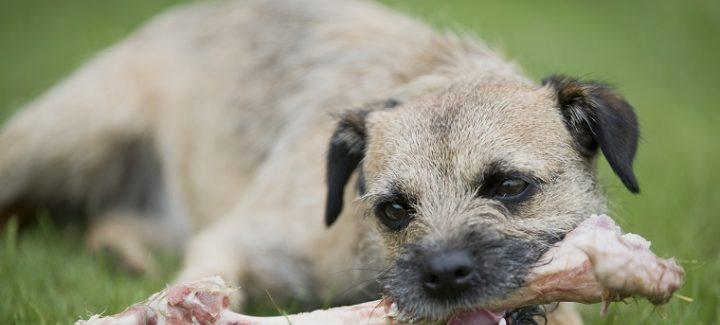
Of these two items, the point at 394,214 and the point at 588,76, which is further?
the point at 588,76

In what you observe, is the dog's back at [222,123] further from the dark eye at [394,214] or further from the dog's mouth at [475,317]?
the dog's mouth at [475,317]

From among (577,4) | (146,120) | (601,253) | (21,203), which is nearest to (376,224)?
(601,253)

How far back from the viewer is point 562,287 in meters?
3.22

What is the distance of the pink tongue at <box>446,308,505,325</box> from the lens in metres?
3.29

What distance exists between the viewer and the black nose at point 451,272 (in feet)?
10.3

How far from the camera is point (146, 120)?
6.20m

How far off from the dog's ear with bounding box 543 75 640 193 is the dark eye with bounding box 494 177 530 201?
42cm

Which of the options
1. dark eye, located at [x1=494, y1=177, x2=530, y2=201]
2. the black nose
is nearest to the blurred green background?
dark eye, located at [x1=494, y1=177, x2=530, y2=201]

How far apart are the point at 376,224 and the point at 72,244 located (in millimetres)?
2849

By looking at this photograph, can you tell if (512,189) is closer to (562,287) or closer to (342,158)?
(562,287)

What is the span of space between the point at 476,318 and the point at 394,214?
69 centimetres

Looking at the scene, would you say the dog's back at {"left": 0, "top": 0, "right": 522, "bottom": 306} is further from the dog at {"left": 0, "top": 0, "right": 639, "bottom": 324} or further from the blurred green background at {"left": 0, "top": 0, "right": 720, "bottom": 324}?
the blurred green background at {"left": 0, "top": 0, "right": 720, "bottom": 324}

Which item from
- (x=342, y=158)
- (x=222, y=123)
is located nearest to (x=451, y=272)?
(x=342, y=158)

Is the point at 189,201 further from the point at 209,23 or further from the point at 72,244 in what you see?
the point at 209,23
